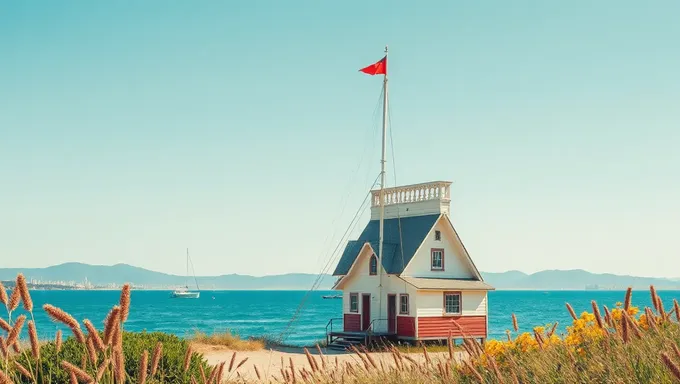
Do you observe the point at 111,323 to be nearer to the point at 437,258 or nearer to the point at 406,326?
the point at 406,326

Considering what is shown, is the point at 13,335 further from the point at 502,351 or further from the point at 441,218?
the point at 441,218

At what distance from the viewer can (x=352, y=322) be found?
40188 millimetres

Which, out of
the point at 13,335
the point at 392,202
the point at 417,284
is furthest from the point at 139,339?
the point at 392,202

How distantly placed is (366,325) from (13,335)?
33.8m

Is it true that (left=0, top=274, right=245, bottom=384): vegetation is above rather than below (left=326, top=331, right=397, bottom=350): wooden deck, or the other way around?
above

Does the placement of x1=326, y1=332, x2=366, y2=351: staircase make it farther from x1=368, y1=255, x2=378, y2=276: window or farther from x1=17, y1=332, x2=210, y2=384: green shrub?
x1=17, y1=332, x2=210, y2=384: green shrub

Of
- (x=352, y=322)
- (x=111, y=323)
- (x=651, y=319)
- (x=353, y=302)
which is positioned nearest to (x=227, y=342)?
→ (x=352, y=322)

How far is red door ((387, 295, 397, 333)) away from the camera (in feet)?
125

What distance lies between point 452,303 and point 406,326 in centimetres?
284

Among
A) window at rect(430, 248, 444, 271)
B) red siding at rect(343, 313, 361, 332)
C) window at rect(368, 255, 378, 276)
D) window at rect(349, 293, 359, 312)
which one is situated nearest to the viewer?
window at rect(430, 248, 444, 271)

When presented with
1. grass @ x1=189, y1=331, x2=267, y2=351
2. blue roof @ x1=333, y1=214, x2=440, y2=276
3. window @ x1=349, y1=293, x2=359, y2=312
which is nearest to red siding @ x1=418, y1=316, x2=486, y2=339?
→ blue roof @ x1=333, y1=214, x2=440, y2=276

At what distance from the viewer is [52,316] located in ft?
19.0

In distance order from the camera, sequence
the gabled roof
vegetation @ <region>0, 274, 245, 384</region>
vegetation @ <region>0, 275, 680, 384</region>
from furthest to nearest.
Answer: the gabled roof < vegetation @ <region>0, 275, 680, 384</region> < vegetation @ <region>0, 274, 245, 384</region>

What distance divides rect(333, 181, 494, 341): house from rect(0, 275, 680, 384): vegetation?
2444 centimetres
